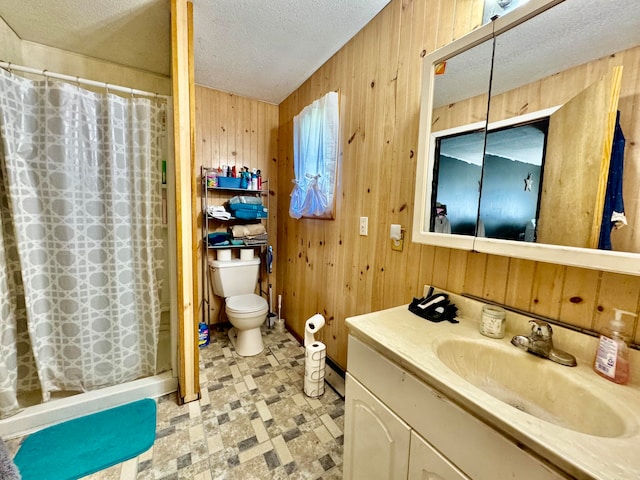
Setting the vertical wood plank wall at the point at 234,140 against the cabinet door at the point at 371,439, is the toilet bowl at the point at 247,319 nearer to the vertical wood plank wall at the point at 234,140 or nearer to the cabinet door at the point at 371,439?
the vertical wood plank wall at the point at 234,140

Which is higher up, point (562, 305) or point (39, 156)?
point (39, 156)

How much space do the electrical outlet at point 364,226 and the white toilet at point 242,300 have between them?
109 cm

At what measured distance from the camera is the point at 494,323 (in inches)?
35.5

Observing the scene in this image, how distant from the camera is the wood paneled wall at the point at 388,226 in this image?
85 cm

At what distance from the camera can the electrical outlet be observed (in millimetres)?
1582

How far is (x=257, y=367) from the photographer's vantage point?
79.2 inches

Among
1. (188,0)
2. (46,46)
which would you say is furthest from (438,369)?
(46,46)

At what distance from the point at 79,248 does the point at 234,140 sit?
1.56 meters

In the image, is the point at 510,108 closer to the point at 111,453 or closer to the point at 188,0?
the point at 188,0

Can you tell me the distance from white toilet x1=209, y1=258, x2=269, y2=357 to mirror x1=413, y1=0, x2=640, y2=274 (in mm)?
1578

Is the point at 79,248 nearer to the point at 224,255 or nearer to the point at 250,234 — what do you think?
the point at 224,255

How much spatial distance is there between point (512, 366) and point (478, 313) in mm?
240

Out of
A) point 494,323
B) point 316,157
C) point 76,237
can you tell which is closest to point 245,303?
point 76,237

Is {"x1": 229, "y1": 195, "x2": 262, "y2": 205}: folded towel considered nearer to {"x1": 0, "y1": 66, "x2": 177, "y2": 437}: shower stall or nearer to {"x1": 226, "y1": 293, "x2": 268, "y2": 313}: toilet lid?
{"x1": 0, "y1": 66, "x2": 177, "y2": 437}: shower stall
